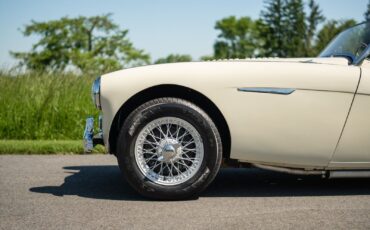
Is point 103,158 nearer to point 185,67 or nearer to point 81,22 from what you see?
point 185,67

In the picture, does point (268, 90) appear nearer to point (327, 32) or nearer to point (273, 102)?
point (273, 102)

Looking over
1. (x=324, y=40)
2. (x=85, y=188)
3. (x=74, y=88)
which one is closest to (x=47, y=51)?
(x=324, y=40)

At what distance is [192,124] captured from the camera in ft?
11.8

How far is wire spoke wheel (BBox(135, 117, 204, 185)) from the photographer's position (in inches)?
142

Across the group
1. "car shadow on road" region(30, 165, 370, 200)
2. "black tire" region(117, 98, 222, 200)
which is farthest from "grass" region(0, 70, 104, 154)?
"black tire" region(117, 98, 222, 200)

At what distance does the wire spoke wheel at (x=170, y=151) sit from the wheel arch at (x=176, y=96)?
223mm

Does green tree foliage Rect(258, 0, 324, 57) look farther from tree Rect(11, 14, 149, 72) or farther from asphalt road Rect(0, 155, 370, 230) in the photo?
asphalt road Rect(0, 155, 370, 230)

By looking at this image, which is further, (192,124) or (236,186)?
(236,186)

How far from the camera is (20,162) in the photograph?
5.47m

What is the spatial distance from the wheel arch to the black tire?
118mm

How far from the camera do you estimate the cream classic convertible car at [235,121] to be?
3.55 m

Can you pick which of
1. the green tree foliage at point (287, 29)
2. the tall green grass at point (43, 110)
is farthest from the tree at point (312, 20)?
the tall green grass at point (43, 110)

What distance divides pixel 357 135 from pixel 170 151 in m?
1.47

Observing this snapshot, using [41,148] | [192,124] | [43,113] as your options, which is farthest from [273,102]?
[43,113]
